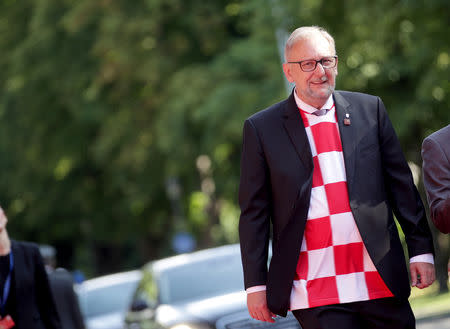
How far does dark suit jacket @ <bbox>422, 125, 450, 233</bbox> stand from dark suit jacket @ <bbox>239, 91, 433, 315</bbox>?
0.48 ft

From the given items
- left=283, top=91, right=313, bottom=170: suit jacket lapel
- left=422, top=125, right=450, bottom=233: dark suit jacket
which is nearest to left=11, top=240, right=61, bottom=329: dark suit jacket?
left=283, top=91, right=313, bottom=170: suit jacket lapel

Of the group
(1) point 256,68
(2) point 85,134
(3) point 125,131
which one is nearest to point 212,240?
(2) point 85,134

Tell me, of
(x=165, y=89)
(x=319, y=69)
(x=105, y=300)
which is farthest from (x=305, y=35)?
(x=165, y=89)

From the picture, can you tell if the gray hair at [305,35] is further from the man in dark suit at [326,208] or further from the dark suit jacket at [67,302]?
the dark suit jacket at [67,302]

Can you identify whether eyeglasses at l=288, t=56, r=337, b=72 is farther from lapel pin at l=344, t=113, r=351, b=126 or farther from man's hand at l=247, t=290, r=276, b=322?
man's hand at l=247, t=290, r=276, b=322

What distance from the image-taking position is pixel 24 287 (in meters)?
6.66

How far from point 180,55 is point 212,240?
323 inches

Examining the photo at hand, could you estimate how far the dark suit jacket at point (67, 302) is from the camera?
28.9 ft

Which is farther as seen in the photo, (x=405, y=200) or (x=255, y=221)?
(x=255, y=221)

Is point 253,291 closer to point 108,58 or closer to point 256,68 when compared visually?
point 256,68

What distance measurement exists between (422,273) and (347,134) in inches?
27.7

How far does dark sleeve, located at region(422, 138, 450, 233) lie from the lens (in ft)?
15.1

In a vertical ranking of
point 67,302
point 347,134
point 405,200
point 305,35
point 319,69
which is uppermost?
point 305,35

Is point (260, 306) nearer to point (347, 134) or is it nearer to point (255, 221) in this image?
point (255, 221)
